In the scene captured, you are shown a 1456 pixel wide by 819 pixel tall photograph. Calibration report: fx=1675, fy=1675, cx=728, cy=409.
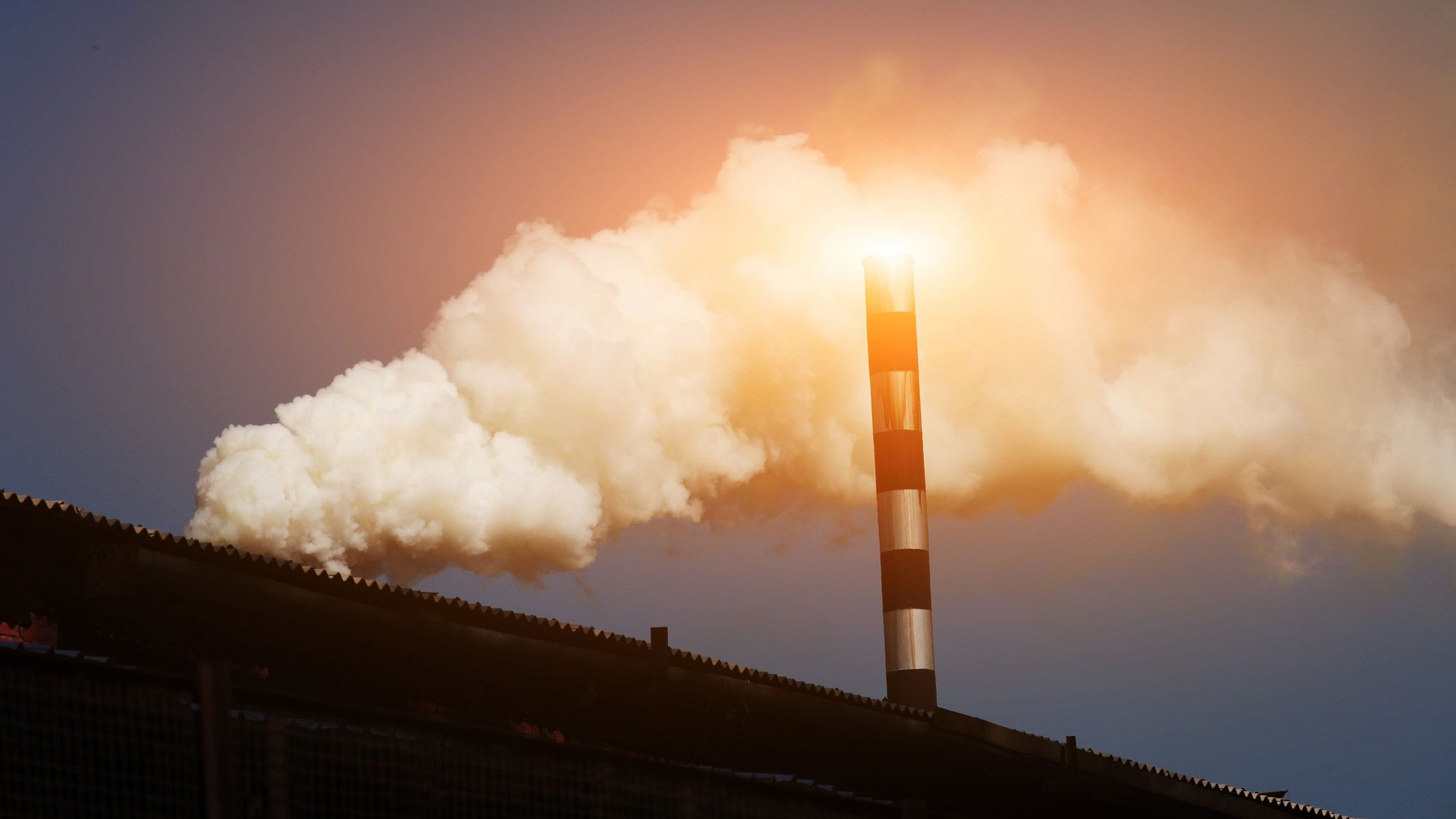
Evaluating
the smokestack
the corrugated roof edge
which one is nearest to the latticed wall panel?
the corrugated roof edge

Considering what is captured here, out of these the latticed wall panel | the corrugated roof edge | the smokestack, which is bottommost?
the latticed wall panel

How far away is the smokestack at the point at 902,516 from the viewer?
102 feet

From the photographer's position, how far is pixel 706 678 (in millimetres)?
14891

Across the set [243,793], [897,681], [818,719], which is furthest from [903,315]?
[243,793]

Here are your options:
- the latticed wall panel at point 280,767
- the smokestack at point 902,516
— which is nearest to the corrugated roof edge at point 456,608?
the latticed wall panel at point 280,767

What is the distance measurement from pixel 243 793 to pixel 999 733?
10.9 metres

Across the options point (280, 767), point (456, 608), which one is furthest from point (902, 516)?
A: point (280, 767)

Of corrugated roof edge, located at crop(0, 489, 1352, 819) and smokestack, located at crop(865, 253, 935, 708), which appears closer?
corrugated roof edge, located at crop(0, 489, 1352, 819)

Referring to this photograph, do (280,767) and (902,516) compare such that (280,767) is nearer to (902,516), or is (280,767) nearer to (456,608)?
(456,608)

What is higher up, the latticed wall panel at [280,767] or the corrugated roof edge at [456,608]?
the corrugated roof edge at [456,608]

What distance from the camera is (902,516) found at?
31188 mm

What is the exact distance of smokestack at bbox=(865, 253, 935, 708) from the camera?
102 feet

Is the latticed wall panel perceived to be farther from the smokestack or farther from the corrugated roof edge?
the smokestack

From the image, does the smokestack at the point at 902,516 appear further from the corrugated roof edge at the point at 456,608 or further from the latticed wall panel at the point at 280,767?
the latticed wall panel at the point at 280,767
